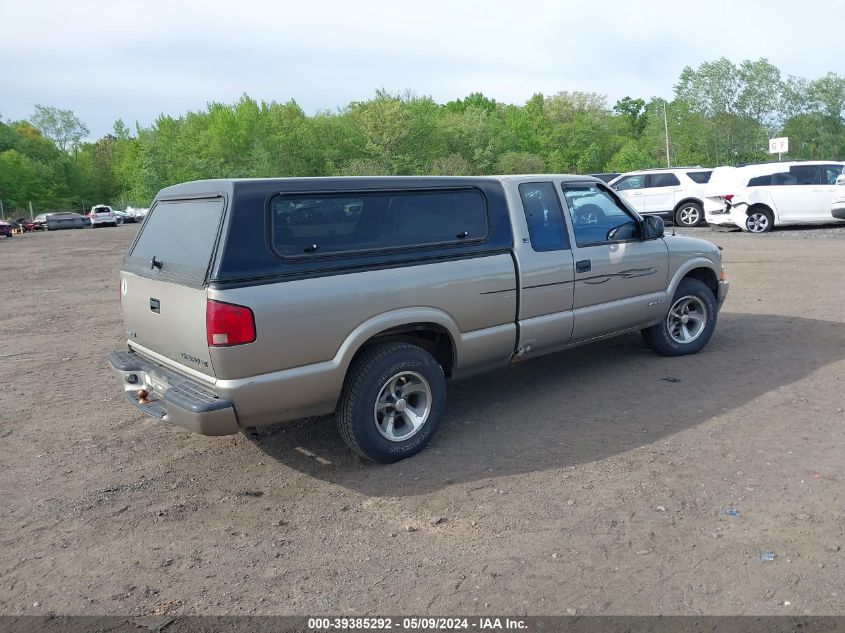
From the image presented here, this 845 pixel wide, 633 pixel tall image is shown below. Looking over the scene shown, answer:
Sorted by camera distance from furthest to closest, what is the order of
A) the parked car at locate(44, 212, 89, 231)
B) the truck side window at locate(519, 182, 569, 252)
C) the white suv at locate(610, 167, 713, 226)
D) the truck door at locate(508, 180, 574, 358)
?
the parked car at locate(44, 212, 89, 231), the white suv at locate(610, 167, 713, 226), the truck side window at locate(519, 182, 569, 252), the truck door at locate(508, 180, 574, 358)

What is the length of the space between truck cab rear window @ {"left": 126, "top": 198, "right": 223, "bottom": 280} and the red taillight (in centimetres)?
Answer: 27

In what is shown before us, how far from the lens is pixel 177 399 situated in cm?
414

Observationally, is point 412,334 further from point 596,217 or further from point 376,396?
point 596,217

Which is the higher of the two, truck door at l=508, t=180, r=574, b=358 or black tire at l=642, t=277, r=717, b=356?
truck door at l=508, t=180, r=574, b=358

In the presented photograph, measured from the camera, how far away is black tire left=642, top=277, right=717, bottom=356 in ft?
22.0

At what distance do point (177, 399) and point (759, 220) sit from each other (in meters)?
18.4

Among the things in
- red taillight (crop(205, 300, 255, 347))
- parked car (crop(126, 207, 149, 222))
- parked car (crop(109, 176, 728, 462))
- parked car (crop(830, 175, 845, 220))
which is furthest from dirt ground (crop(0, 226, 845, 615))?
parked car (crop(126, 207, 149, 222))

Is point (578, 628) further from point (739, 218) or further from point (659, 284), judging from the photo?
point (739, 218)

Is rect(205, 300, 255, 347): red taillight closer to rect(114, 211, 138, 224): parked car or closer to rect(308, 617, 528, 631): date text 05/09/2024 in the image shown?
rect(308, 617, 528, 631): date text 05/09/2024

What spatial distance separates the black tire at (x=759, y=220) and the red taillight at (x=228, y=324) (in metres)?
18.0

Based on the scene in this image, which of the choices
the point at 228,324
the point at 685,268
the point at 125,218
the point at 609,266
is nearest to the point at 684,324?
the point at 685,268

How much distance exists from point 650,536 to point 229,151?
73466 mm

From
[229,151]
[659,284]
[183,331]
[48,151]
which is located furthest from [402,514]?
[48,151]

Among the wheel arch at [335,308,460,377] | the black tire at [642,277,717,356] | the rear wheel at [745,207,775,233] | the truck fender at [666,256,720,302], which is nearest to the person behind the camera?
the wheel arch at [335,308,460,377]
